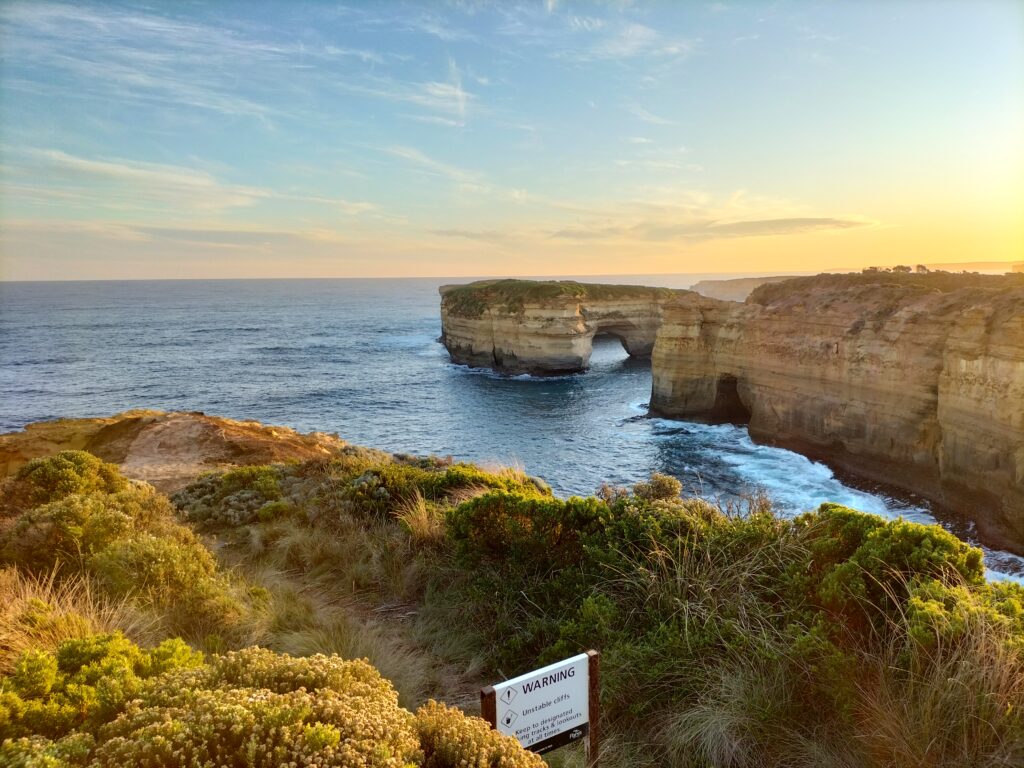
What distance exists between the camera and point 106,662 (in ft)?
11.9

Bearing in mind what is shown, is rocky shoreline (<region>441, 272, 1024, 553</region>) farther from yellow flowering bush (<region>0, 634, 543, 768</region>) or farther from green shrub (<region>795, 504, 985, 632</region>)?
yellow flowering bush (<region>0, 634, 543, 768</region>)

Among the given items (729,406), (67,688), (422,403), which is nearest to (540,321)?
(422,403)

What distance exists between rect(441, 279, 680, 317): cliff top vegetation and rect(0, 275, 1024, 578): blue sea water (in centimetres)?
624

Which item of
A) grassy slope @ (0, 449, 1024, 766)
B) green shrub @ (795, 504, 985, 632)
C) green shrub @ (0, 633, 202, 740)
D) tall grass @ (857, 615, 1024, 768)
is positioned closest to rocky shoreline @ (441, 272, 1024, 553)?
grassy slope @ (0, 449, 1024, 766)

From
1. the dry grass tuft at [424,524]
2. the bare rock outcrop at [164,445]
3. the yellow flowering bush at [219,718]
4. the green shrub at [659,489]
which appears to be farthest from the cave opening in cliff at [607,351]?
the yellow flowering bush at [219,718]

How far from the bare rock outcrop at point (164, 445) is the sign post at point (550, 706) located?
1337 cm

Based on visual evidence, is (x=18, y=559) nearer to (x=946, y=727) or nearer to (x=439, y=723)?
(x=439, y=723)

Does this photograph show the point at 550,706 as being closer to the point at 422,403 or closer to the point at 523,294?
the point at 422,403

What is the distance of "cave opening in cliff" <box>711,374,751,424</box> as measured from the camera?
3397cm

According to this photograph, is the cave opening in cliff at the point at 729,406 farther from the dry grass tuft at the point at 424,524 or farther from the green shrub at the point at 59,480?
the green shrub at the point at 59,480

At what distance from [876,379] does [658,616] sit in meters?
22.5

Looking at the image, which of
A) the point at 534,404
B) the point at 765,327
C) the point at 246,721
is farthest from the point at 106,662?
the point at 534,404

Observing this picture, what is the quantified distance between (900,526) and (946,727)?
200 cm

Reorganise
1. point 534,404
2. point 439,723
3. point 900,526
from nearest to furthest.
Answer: point 439,723 < point 900,526 < point 534,404
